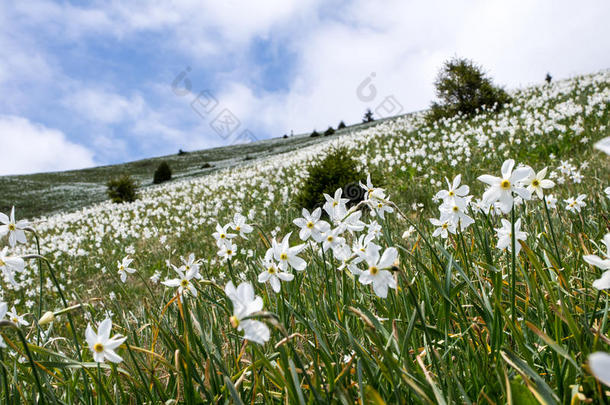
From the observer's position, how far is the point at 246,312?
3.11 feet

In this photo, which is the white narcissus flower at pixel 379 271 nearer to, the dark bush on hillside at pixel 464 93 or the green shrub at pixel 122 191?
the dark bush on hillside at pixel 464 93

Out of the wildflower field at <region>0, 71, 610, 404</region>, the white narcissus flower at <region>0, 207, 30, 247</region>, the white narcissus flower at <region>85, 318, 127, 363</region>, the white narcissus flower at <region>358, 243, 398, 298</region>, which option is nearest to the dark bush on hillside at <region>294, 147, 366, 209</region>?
the wildflower field at <region>0, 71, 610, 404</region>

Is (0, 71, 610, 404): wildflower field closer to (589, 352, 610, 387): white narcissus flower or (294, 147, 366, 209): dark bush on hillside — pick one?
(589, 352, 610, 387): white narcissus flower

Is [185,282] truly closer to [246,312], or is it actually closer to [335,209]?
[335,209]

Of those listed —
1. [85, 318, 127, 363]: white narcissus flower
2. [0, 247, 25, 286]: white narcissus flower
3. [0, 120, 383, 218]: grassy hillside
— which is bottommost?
[85, 318, 127, 363]: white narcissus flower

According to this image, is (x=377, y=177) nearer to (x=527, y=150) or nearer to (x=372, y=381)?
(x=527, y=150)

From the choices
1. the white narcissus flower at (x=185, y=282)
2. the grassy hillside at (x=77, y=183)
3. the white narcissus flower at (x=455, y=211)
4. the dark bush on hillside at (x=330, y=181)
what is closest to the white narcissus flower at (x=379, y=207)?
the white narcissus flower at (x=455, y=211)

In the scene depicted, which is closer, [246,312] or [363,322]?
[246,312]

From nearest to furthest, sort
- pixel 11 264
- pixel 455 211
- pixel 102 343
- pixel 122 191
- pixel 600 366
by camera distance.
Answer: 1. pixel 600 366
2. pixel 102 343
3. pixel 11 264
4. pixel 455 211
5. pixel 122 191

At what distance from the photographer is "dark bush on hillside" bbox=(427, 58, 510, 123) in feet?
55.8

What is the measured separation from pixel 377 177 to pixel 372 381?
24.2 feet

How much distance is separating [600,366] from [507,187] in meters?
0.93

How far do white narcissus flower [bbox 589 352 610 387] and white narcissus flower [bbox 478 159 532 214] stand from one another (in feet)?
2.75

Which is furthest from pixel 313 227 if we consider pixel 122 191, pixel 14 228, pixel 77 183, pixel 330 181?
pixel 77 183
